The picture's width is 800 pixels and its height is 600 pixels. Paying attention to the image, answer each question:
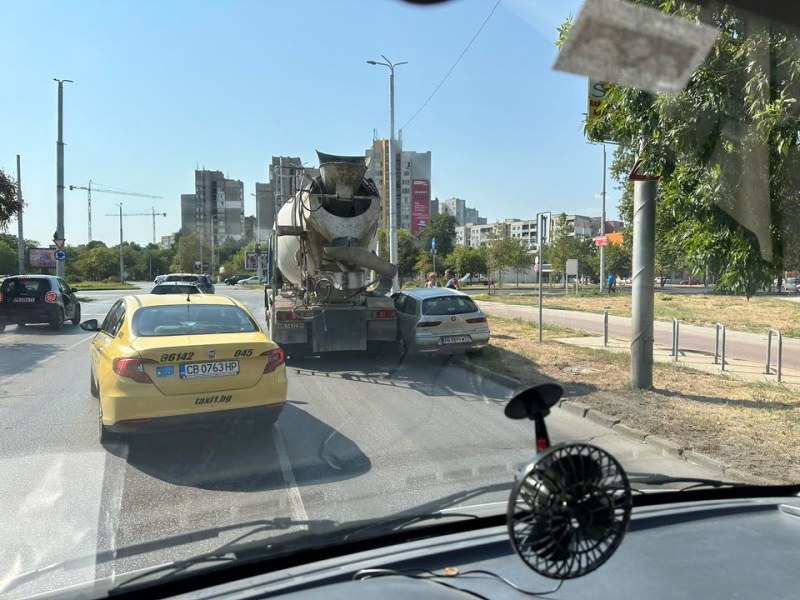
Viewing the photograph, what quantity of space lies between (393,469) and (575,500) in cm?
357

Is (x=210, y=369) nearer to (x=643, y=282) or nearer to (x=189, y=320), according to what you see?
(x=189, y=320)

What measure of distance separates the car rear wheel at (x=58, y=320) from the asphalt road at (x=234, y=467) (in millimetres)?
9560

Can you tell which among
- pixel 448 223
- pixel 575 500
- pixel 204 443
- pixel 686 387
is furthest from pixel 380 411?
pixel 448 223

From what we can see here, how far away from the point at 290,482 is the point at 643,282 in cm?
593

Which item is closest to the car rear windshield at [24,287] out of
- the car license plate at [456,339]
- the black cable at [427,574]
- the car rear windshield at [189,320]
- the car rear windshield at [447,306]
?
the car rear windshield at [447,306]

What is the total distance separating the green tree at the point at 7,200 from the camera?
60.1 feet

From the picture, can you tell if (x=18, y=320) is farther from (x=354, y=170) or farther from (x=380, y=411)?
(x=380, y=411)

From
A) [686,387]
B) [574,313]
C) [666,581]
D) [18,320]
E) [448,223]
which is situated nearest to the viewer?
[666,581]

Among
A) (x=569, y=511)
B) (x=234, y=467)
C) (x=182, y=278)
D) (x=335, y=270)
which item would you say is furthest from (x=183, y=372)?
(x=182, y=278)

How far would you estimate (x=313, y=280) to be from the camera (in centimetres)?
1191

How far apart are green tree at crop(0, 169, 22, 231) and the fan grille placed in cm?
2098

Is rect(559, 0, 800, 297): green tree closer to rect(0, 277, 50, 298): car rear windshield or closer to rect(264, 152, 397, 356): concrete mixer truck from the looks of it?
rect(264, 152, 397, 356): concrete mixer truck

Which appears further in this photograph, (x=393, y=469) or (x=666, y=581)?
(x=393, y=469)

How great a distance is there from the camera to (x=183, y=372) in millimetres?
5582
